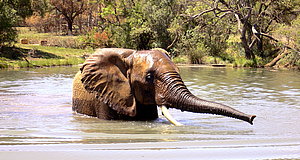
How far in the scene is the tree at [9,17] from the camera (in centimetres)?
3828

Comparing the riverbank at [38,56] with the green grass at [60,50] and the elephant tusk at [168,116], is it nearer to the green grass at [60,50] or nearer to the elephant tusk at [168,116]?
the green grass at [60,50]

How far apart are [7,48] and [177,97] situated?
34145mm

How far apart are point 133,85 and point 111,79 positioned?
418 millimetres

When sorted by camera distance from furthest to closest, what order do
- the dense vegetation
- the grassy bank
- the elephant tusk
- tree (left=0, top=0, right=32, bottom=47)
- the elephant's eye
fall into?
tree (left=0, top=0, right=32, bottom=47), the dense vegetation, the grassy bank, the elephant's eye, the elephant tusk

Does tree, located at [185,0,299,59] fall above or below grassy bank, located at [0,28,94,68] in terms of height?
above

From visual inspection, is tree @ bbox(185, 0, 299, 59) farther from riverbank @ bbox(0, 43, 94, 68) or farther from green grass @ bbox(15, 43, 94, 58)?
green grass @ bbox(15, 43, 94, 58)

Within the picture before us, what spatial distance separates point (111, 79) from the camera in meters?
8.44

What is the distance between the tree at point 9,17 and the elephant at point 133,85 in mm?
31143

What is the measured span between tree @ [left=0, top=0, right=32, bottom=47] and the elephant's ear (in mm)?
31181

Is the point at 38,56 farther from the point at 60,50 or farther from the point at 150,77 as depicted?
the point at 150,77

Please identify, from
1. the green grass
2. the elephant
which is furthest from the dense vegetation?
the elephant

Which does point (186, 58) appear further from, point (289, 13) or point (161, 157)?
point (161, 157)

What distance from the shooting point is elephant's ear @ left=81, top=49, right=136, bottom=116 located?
8312mm

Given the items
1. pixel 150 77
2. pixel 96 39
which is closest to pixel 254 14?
pixel 96 39
